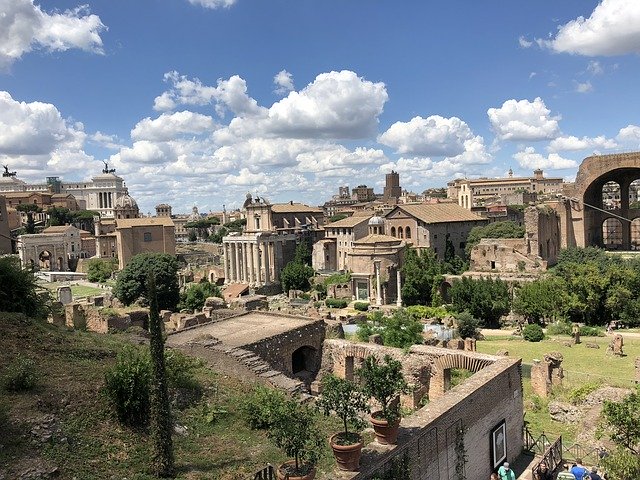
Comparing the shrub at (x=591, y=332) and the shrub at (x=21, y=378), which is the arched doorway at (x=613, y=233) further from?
the shrub at (x=21, y=378)

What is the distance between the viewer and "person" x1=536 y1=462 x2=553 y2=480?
41.4 feet

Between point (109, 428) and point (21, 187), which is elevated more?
point (21, 187)

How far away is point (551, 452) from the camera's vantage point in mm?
13391

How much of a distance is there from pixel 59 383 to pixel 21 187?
491 ft

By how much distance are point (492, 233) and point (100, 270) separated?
173 ft

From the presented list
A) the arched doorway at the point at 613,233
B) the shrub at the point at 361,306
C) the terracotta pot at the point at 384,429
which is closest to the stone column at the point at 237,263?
the shrub at the point at 361,306

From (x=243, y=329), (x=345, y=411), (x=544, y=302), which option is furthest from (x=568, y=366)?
(x=345, y=411)

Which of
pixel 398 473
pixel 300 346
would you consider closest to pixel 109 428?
pixel 398 473

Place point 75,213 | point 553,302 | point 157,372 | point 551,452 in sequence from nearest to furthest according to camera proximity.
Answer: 1. point 157,372
2. point 551,452
3. point 553,302
4. point 75,213

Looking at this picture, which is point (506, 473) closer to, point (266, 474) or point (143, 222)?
point (266, 474)

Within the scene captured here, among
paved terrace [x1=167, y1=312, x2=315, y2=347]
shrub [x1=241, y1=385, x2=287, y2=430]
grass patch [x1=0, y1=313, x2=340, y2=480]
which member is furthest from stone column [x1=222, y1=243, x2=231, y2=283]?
shrub [x1=241, y1=385, x2=287, y2=430]

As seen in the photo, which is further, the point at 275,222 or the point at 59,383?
the point at 275,222

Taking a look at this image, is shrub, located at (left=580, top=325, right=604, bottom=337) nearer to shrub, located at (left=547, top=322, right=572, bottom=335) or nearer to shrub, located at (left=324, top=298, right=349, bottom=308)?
shrub, located at (left=547, top=322, right=572, bottom=335)

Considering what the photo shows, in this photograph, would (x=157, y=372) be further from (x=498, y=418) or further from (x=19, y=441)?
(x=498, y=418)
